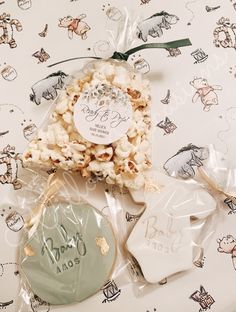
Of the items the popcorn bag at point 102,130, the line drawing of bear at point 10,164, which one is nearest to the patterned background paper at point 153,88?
the line drawing of bear at point 10,164

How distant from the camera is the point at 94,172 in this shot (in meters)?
1.07

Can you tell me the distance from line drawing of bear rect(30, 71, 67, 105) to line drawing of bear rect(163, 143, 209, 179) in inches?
14.2

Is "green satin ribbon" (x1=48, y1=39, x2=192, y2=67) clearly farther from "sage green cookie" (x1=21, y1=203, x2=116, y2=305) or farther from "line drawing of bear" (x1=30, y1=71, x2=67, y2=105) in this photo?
"sage green cookie" (x1=21, y1=203, x2=116, y2=305)

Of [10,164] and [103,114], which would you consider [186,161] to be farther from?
[10,164]

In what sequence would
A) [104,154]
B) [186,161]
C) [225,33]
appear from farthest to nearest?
[225,33] → [186,161] → [104,154]

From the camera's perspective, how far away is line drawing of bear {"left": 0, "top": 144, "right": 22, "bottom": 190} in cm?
117

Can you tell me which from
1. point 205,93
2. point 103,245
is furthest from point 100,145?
point 205,93

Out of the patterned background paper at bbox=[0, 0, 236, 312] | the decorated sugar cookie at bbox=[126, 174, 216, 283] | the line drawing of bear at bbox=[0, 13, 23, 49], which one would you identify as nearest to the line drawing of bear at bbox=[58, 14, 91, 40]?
the patterned background paper at bbox=[0, 0, 236, 312]

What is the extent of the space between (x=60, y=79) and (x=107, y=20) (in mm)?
224

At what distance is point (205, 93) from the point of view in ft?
4.04

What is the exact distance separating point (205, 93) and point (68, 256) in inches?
22.0

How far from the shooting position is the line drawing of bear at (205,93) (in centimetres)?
122

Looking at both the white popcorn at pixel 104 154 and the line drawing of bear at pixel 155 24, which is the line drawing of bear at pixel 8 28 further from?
the white popcorn at pixel 104 154

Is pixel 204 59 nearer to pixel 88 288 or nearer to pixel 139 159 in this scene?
pixel 139 159
